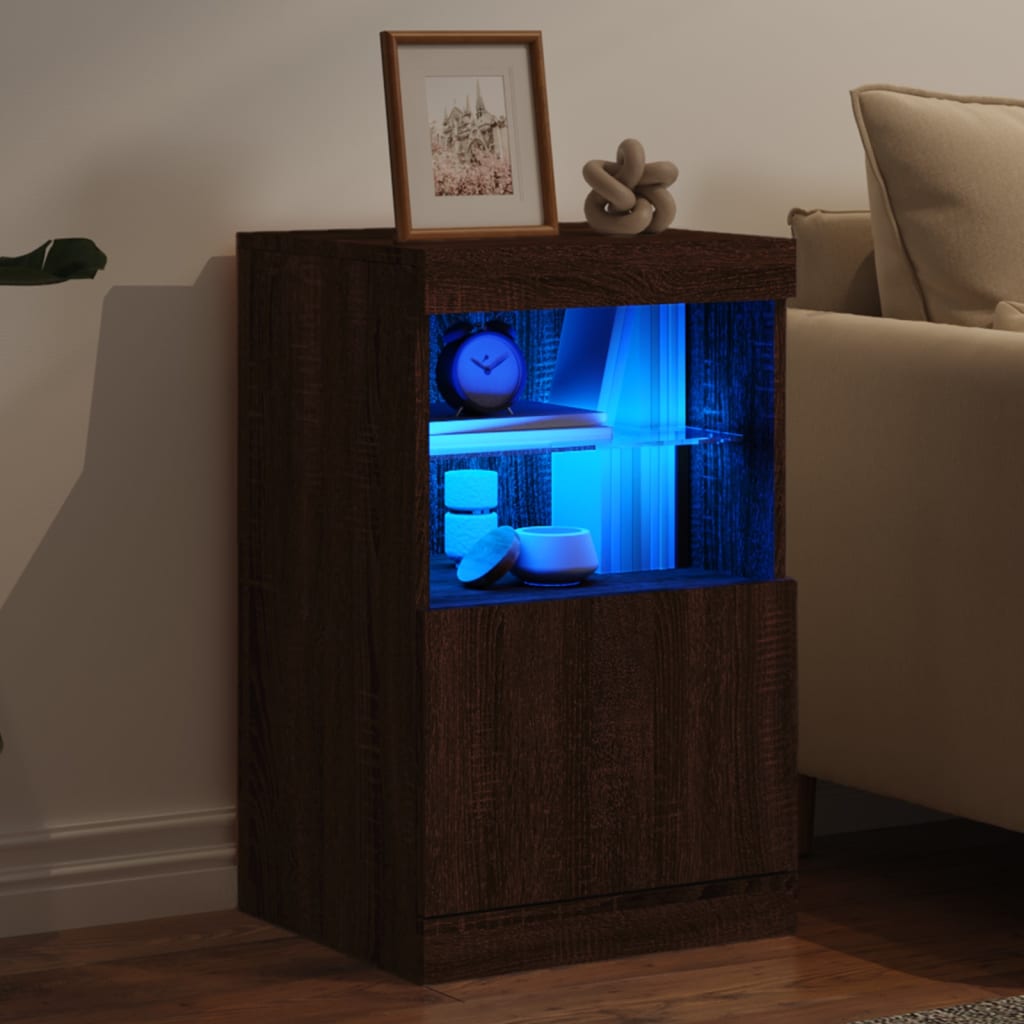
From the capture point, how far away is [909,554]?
7.59 ft

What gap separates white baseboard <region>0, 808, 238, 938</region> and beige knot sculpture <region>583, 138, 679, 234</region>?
0.84 m

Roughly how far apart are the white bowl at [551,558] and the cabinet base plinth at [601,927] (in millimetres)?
352

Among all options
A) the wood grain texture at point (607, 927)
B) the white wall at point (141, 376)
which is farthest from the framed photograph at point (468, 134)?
the wood grain texture at point (607, 927)

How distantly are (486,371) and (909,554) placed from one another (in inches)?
21.1

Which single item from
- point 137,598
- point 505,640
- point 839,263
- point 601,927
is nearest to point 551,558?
point 505,640

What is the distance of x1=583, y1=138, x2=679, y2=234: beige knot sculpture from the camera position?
7.34ft

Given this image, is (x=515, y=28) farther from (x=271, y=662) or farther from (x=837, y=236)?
(x=271, y=662)

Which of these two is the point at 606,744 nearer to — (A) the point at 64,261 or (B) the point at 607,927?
(B) the point at 607,927

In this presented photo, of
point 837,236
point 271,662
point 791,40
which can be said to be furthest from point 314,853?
point 791,40

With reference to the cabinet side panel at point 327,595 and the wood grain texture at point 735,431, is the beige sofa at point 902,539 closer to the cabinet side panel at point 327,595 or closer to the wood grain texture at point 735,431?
the wood grain texture at point 735,431

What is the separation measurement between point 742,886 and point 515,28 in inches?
41.9

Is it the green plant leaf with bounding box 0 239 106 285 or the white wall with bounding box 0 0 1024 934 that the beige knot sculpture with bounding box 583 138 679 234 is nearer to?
the white wall with bounding box 0 0 1024 934

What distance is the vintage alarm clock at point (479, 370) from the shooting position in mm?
2197

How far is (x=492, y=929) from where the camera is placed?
2.14m
